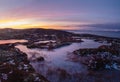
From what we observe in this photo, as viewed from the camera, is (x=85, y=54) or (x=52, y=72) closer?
(x=52, y=72)

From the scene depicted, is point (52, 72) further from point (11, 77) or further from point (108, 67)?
point (108, 67)

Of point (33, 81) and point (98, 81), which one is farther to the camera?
point (98, 81)

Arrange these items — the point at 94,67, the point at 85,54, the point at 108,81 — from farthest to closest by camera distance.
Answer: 1. the point at 85,54
2. the point at 94,67
3. the point at 108,81

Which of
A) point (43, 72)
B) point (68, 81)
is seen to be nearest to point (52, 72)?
point (43, 72)

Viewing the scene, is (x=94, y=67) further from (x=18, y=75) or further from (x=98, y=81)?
(x=18, y=75)

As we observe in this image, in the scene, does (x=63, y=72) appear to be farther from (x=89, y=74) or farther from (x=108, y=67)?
(x=108, y=67)

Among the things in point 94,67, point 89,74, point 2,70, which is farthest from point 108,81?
point 2,70

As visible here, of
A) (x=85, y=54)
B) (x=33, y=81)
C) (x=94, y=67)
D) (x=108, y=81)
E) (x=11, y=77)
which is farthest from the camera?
(x=85, y=54)

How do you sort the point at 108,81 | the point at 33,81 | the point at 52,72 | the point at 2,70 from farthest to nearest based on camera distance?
the point at 52,72
the point at 2,70
the point at 108,81
the point at 33,81

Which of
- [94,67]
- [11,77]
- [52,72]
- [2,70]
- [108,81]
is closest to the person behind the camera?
[11,77]
